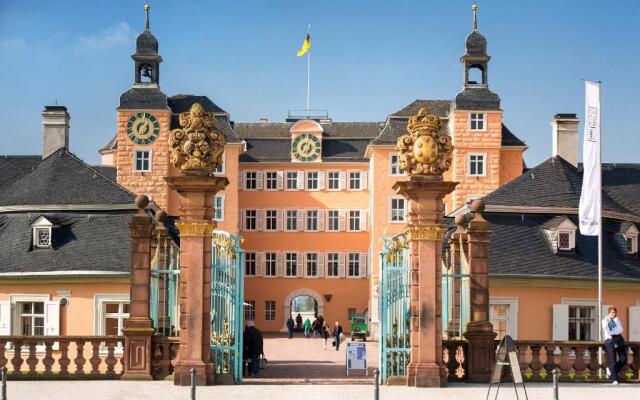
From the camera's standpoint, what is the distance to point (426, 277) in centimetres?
2134

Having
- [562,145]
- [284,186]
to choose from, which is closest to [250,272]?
[284,186]

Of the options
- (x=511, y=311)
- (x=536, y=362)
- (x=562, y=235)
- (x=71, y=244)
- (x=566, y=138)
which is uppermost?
(x=566, y=138)

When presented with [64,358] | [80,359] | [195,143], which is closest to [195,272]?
[195,143]

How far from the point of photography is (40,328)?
34.0m

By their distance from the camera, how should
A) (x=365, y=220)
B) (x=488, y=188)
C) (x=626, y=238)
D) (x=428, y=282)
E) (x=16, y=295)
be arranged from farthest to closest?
(x=365, y=220) → (x=488, y=188) → (x=626, y=238) → (x=16, y=295) → (x=428, y=282)

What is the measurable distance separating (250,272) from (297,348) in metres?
23.7

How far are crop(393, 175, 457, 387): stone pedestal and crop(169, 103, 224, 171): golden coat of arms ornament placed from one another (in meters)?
3.55

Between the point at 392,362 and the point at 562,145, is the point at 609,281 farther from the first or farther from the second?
the point at 392,362

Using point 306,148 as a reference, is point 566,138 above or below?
below

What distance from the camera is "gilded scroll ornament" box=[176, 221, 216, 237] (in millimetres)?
21359

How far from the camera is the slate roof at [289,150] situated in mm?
71000

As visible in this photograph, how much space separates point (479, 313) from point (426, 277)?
1390 mm

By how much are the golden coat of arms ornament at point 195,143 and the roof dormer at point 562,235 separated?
59.7 ft

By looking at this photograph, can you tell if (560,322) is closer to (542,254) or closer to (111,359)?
(542,254)
